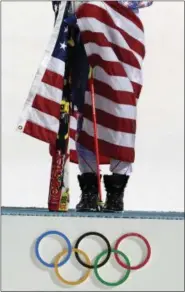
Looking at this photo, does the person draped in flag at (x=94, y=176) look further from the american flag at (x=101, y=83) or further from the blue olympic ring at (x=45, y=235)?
the blue olympic ring at (x=45, y=235)

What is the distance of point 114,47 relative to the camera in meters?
2.20

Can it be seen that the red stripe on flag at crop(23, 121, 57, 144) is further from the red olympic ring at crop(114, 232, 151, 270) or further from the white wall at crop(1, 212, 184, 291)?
the red olympic ring at crop(114, 232, 151, 270)

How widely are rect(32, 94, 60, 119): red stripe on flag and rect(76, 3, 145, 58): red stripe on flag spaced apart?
294 mm

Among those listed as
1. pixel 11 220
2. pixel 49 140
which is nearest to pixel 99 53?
pixel 49 140

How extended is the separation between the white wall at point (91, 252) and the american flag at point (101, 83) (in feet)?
0.97

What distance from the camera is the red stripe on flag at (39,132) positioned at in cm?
210

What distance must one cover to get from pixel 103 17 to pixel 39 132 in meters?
0.43

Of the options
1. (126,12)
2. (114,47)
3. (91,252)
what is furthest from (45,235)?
(126,12)

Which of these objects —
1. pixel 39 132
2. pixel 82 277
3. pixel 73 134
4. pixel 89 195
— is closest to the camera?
pixel 82 277

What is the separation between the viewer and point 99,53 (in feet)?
7.04

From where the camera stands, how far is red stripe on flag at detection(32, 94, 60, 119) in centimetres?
212

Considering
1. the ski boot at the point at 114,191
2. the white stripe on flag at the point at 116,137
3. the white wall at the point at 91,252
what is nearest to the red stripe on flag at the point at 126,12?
the white stripe on flag at the point at 116,137

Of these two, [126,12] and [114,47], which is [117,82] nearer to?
[114,47]

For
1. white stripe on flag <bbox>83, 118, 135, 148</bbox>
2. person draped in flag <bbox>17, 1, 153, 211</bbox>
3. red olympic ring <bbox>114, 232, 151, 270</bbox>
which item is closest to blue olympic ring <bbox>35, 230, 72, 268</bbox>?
red olympic ring <bbox>114, 232, 151, 270</bbox>
